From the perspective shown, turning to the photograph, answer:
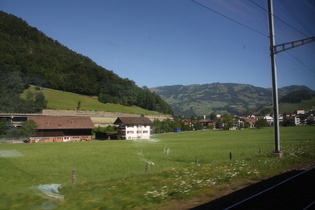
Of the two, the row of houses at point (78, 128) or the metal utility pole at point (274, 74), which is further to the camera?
the row of houses at point (78, 128)

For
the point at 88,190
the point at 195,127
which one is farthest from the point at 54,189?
the point at 195,127

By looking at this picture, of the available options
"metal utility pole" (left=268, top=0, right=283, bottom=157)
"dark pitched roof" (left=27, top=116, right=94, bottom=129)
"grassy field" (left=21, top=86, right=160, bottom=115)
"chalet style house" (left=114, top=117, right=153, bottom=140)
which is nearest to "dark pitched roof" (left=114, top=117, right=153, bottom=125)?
"chalet style house" (left=114, top=117, right=153, bottom=140)

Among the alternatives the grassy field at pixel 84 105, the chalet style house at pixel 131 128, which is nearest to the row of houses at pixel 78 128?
the chalet style house at pixel 131 128

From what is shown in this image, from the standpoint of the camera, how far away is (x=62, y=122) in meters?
77.8

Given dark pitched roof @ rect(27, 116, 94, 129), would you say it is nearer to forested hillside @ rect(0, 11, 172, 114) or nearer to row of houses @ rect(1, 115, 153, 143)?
row of houses @ rect(1, 115, 153, 143)

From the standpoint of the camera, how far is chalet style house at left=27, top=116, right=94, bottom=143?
68.9 metres

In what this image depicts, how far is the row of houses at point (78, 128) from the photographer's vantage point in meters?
72.7

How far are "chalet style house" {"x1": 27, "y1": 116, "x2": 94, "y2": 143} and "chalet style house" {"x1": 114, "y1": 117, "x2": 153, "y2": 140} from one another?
33.0 ft

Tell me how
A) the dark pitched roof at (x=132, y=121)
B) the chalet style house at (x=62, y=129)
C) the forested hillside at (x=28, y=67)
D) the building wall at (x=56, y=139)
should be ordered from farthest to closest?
the dark pitched roof at (x=132, y=121), the chalet style house at (x=62, y=129), the building wall at (x=56, y=139), the forested hillside at (x=28, y=67)

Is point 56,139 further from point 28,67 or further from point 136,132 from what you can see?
point 28,67

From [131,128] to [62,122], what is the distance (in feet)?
71.7

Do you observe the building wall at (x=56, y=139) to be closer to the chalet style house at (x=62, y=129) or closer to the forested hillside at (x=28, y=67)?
the chalet style house at (x=62, y=129)

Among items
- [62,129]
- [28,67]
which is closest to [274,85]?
[28,67]

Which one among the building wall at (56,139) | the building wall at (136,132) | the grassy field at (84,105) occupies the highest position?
the grassy field at (84,105)
